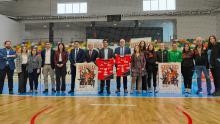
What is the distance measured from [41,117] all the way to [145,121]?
5.25 feet

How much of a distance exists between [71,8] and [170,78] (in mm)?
18515

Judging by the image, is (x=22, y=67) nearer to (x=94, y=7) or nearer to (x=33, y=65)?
(x=33, y=65)

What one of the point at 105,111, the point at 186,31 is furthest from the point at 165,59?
the point at 186,31

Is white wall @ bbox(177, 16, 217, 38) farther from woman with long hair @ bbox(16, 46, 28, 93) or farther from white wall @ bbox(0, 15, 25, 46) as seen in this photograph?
woman with long hair @ bbox(16, 46, 28, 93)

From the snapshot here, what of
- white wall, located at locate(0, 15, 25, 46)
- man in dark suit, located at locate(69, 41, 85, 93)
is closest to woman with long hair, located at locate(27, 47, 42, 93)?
man in dark suit, located at locate(69, 41, 85, 93)

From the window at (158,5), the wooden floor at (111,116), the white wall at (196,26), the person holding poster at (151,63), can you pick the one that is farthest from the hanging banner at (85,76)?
the window at (158,5)

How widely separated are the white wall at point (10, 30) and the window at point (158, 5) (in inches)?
468

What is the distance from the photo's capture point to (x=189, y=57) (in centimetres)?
760

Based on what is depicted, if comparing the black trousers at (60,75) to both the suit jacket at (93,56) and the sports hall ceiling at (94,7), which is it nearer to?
the suit jacket at (93,56)

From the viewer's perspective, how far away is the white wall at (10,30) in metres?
22.6

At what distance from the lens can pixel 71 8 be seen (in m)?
24.8

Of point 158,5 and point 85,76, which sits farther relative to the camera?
point 158,5

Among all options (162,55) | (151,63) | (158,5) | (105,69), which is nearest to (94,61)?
(105,69)

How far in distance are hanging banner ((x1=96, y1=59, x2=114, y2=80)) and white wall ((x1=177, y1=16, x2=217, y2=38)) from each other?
16744 mm
